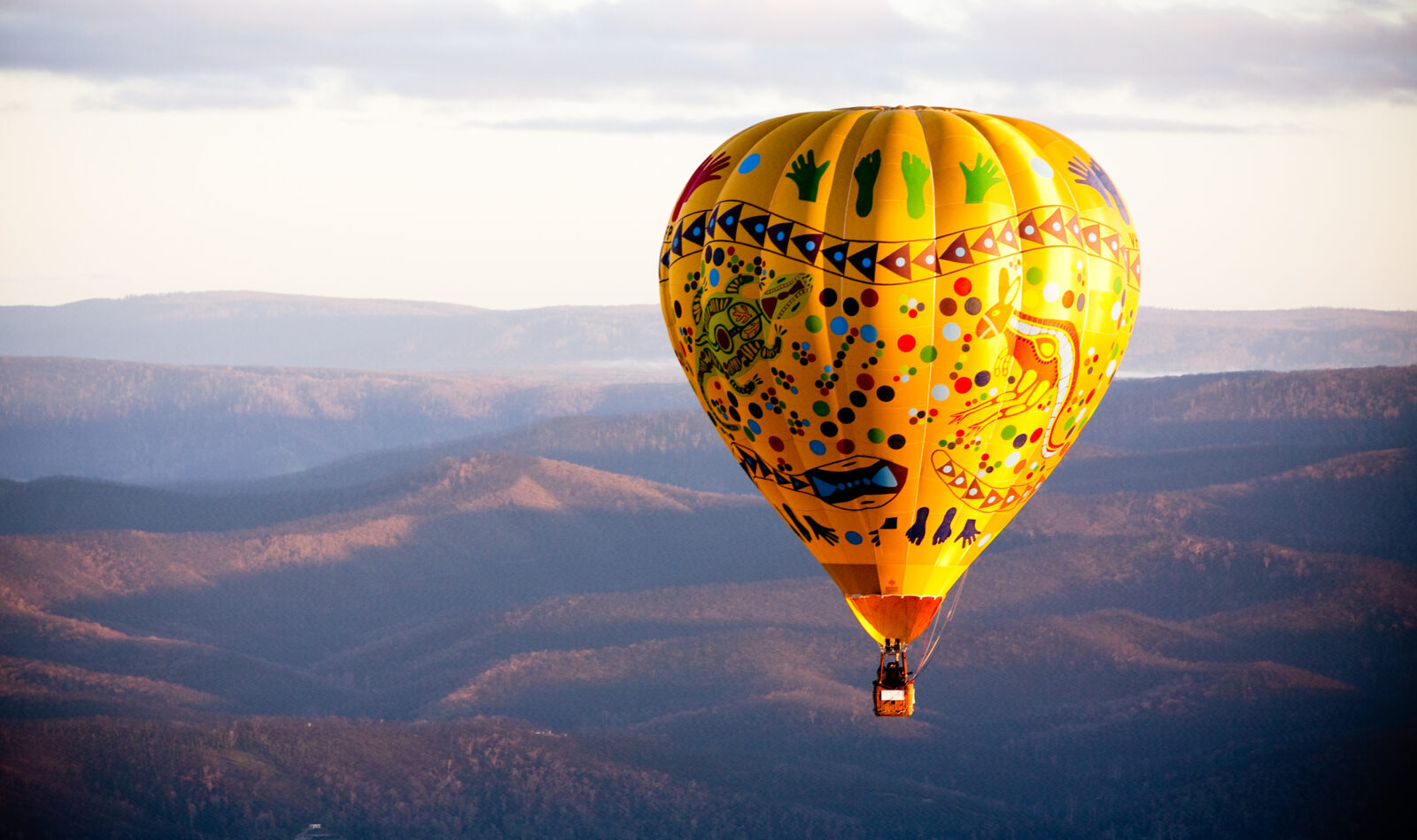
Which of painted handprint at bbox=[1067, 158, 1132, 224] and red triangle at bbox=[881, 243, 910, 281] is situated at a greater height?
painted handprint at bbox=[1067, 158, 1132, 224]

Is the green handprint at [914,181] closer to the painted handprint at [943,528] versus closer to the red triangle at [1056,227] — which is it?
the red triangle at [1056,227]

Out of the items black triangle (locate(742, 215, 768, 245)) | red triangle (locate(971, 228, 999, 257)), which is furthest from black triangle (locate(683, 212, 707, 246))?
red triangle (locate(971, 228, 999, 257))

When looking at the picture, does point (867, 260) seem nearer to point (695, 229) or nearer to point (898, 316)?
point (898, 316)

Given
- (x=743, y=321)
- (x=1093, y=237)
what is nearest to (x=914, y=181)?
(x=1093, y=237)

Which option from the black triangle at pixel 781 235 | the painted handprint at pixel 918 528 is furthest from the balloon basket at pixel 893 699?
the black triangle at pixel 781 235

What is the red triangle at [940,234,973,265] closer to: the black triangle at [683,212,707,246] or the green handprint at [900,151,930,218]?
the green handprint at [900,151,930,218]

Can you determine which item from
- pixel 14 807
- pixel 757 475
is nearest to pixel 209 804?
pixel 14 807
